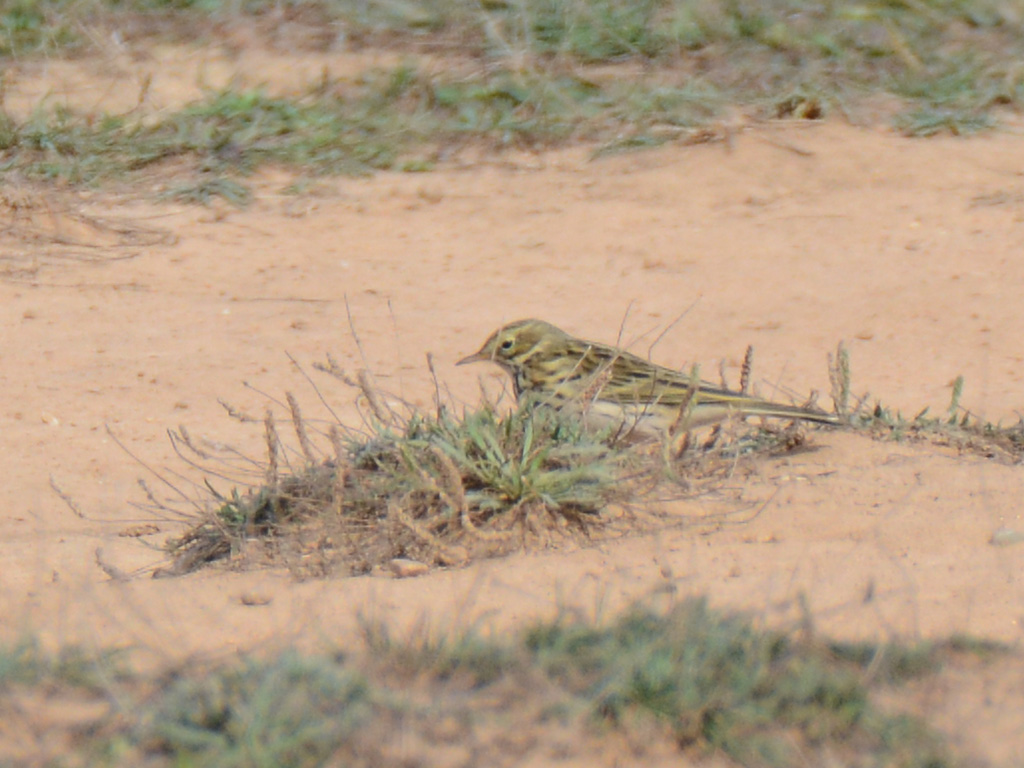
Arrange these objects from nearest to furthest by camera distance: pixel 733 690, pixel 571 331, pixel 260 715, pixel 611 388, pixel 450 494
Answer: pixel 260 715 < pixel 733 690 < pixel 450 494 < pixel 611 388 < pixel 571 331

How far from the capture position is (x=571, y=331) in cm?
718

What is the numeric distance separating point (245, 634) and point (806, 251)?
5301 mm

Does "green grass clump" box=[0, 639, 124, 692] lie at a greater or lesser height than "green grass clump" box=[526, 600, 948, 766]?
lesser

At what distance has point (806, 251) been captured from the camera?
7.96m

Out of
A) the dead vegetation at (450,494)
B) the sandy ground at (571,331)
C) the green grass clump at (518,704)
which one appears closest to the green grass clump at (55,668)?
the green grass clump at (518,704)

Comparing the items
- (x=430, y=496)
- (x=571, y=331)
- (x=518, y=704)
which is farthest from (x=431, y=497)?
(x=571, y=331)

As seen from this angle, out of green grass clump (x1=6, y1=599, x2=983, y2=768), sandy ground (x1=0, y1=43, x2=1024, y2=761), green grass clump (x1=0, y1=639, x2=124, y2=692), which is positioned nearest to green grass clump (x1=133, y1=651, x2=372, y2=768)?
green grass clump (x1=6, y1=599, x2=983, y2=768)

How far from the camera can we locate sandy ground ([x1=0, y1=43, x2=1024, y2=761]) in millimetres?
3635

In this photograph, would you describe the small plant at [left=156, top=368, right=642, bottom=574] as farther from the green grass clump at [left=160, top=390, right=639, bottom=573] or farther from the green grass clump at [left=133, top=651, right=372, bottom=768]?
the green grass clump at [left=133, top=651, right=372, bottom=768]

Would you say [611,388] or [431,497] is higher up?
[431,497]

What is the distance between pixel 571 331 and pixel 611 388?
1.79m

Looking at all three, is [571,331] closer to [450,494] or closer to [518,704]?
[450,494]

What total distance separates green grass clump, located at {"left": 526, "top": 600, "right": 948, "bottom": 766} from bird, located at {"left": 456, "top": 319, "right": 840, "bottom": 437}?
1.34 meters

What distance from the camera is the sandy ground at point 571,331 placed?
11.9 ft
